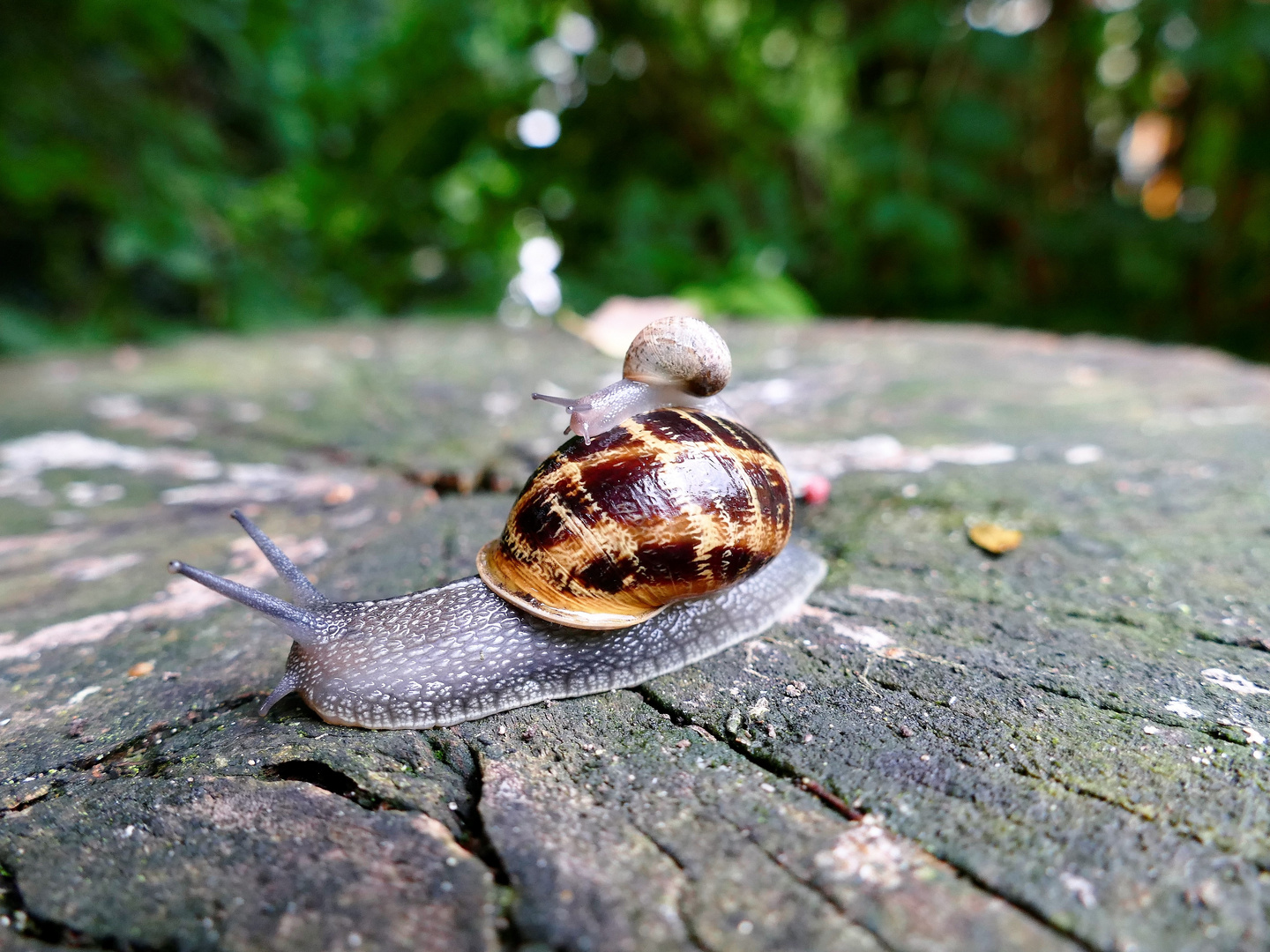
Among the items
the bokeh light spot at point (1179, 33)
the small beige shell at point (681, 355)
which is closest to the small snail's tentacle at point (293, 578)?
the small beige shell at point (681, 355)

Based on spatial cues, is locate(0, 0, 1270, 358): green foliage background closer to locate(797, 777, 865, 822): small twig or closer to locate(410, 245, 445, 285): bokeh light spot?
locate(410, 245, 445, 285): bokeh light spot

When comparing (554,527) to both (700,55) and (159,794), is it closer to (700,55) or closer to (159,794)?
(159,794)

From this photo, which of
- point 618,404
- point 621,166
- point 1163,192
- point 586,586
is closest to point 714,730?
point 586,586

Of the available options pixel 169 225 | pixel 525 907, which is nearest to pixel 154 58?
pixel 169 225

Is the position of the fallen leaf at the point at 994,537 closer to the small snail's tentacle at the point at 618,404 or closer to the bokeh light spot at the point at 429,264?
the small snail's tentacle at the point at 618,404

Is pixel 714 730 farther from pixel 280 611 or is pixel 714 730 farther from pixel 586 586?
pixel 280 611
